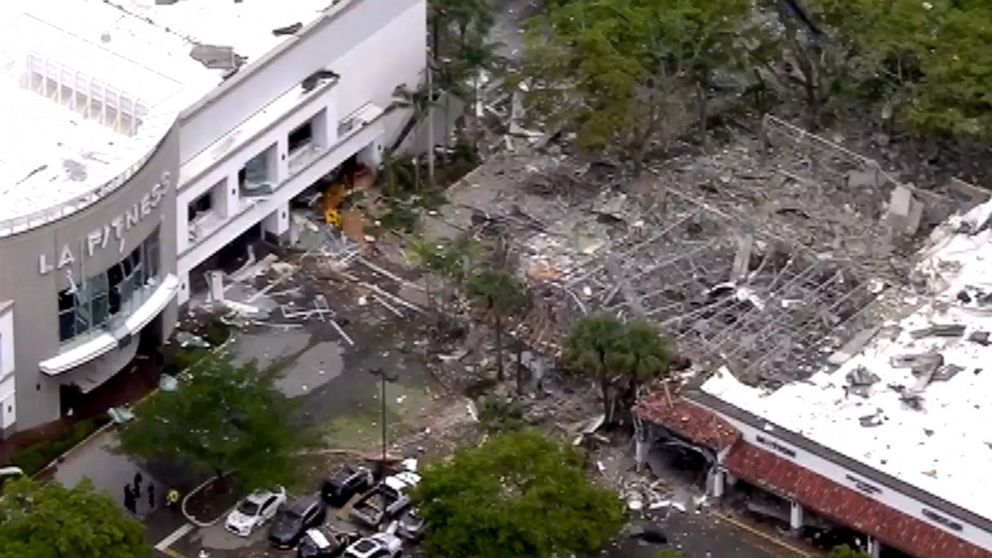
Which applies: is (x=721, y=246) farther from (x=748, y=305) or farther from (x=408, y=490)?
(x=408, y=490)

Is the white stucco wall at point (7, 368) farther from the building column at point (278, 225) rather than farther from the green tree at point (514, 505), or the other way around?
the green tree at point (514, 505)

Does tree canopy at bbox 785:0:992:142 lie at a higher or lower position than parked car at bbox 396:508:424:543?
higher

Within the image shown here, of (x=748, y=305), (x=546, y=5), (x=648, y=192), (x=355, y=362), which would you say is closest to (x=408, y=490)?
(x=355, y=362)

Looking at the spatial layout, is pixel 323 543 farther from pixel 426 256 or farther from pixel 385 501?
pixel 426 256

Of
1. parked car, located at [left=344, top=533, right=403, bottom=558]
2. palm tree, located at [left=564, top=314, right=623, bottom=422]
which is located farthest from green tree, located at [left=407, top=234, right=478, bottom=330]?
parked car, located at [left=344, top=533, right=403, bottom=558]

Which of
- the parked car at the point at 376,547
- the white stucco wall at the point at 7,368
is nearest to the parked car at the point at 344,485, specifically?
the parked car at the point at 376,547

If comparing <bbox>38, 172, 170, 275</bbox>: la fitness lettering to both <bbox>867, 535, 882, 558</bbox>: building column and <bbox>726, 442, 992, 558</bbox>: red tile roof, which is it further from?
<bbox>867, 535, 882, 558</bbox>: building column
